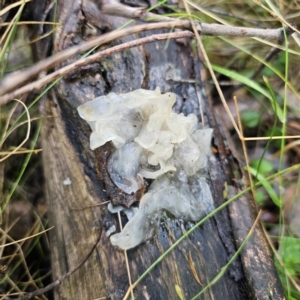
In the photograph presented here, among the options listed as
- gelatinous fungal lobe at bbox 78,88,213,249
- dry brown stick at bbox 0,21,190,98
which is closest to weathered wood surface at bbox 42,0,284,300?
gelatinous fungal lobe at bbox 78,88,213,249

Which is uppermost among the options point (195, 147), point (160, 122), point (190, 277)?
point (160, 122)

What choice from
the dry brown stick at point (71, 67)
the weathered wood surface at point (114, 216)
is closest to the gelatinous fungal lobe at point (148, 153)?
the weathered wood surface at point (114, 216)

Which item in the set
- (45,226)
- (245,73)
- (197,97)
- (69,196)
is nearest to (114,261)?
(69,196)

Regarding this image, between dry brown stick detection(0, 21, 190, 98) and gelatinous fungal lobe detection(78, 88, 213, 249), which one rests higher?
dry brown stick detection(0, 21, 190, 98)

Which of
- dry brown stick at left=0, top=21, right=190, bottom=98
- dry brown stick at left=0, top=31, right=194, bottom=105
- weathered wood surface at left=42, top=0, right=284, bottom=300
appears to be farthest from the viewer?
weathered wood surface at left=42, top=0, right=284, bottom=300

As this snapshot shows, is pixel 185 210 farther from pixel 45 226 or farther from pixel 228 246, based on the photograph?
pixel 45 226

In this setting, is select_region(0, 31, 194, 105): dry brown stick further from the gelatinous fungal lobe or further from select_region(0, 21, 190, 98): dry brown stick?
the gelatinous fungal lobe

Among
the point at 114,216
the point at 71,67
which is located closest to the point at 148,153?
the point at 114,216

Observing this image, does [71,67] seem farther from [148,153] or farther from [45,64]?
[148,153]
